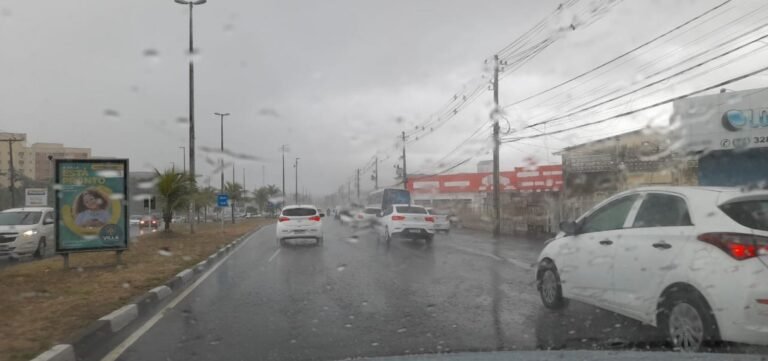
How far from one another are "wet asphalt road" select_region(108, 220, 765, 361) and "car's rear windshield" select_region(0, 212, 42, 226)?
925 centimetres

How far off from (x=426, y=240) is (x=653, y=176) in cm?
840

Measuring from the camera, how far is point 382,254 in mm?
17031

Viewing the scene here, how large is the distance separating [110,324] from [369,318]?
9.78ft

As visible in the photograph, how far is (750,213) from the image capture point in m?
5.19

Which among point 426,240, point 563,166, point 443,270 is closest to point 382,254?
point 443,270

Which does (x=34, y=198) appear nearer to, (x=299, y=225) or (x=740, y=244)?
(x=299, y=225)

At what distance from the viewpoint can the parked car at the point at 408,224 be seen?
22.0 meters

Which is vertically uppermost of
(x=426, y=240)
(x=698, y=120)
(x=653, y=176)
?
(x=698, y=120)

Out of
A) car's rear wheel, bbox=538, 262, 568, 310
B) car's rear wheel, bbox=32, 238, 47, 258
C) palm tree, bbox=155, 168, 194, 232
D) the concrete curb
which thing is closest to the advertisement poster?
the concrete curb

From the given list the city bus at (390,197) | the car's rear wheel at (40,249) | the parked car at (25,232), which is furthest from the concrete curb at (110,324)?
the city bus at (390,197)

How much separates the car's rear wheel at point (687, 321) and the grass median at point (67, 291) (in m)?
5.76

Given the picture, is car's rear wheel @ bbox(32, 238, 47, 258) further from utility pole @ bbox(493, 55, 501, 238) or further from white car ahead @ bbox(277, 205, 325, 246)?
utility pole @ bbox(493, 55, 501, 238)

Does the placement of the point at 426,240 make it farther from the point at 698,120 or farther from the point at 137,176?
the point at 137,176

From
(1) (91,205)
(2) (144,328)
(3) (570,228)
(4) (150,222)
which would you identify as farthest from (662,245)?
(4) (150,222)
